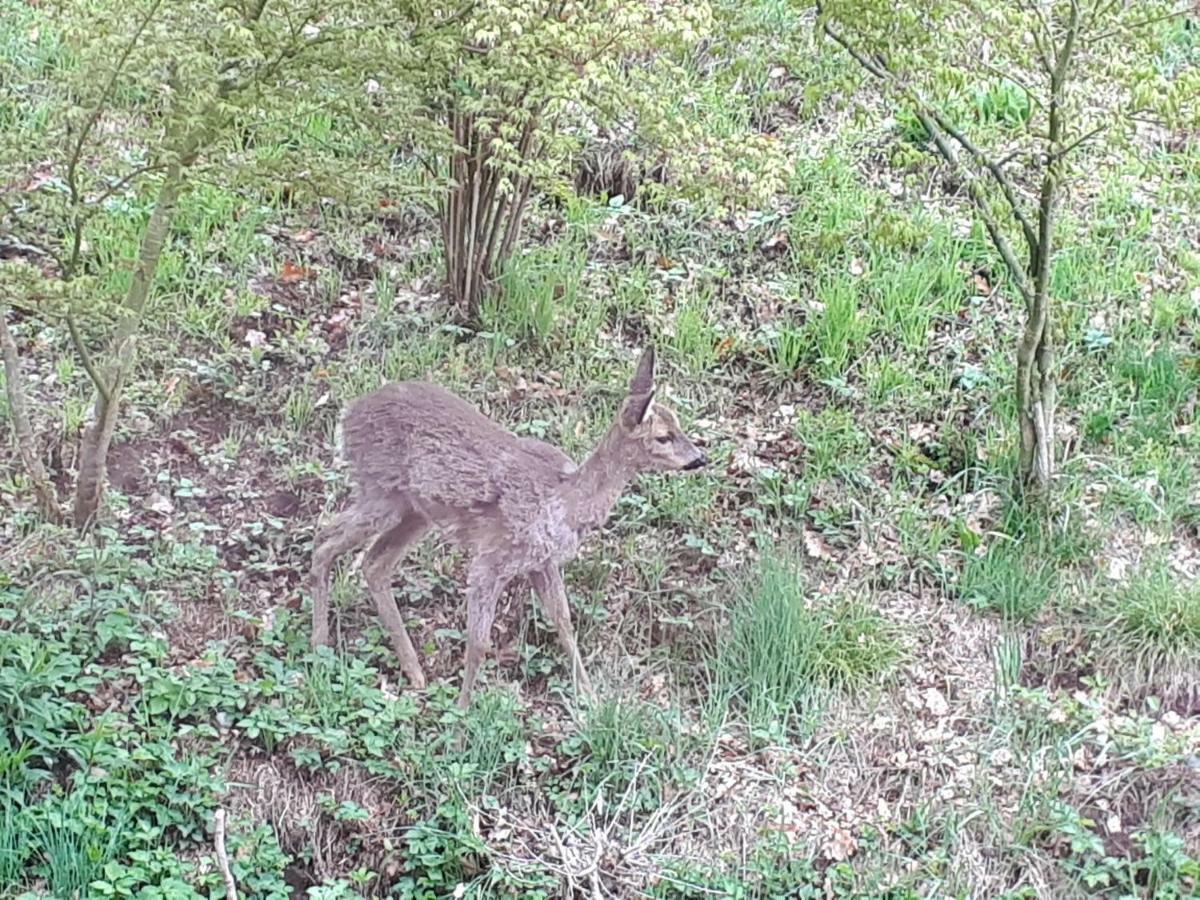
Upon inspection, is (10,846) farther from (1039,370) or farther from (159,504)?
(1039,370)

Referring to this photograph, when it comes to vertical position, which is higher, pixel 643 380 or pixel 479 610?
pixel 643 380

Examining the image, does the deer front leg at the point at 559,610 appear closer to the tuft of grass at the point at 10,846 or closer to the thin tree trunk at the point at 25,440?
the tuft of grass at the point at 10,846

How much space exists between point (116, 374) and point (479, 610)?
6.37 feet

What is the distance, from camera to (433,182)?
21.8ft

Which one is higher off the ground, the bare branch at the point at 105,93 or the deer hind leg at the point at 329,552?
the bare branch at the point at 105,93

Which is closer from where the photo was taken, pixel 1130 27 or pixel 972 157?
pixel 1130 27

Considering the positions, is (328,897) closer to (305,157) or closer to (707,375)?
(305,157)

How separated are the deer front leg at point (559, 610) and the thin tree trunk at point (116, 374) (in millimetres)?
2002

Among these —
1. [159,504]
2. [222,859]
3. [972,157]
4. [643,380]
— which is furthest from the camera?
[159,504]

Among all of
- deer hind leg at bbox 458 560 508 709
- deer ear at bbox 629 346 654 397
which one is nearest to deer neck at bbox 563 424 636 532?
deer ear at bbox 629 346 654 397

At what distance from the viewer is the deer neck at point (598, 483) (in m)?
5.65

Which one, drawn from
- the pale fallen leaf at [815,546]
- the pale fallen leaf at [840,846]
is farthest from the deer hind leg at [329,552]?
the pale fallen leaf at [840,846]

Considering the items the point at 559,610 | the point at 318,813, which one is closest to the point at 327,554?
the point at 559,610

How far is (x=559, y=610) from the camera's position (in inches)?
229
